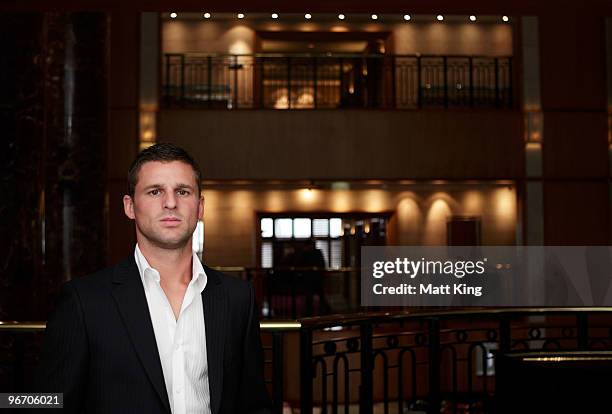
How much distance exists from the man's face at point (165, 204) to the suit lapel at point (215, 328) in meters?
0.16

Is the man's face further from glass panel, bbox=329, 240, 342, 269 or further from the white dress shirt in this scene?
glass panel, bbox=329, 240, 342, 269

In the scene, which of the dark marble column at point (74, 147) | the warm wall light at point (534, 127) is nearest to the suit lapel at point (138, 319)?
the dark marble column at point (74, 147)

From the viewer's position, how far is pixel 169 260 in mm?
A: 1828

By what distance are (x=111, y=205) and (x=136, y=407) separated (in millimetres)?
10383

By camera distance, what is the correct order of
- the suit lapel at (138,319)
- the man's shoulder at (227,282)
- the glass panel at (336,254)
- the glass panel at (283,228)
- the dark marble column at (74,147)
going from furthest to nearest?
the glass panel at (336,254) < the glass panel at (283,228) < the dark marble column at (74,147) < the man's shoulder at (227,282) < the suit lapel at (138,319)

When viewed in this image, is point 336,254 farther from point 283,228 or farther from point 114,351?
point 114,351

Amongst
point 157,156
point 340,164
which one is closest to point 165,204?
point 157,156

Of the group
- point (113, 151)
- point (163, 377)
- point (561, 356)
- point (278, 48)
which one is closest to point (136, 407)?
point (163, 377)

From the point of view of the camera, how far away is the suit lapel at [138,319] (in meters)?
1.74

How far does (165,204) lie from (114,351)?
0.37 meters

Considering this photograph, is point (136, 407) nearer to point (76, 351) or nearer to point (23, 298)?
point (76, 351)

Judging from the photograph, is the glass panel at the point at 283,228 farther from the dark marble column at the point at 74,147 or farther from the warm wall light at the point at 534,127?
the dark marble column at the point at 74,147

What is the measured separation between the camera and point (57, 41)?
770cm

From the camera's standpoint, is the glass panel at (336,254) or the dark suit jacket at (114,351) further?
the glass panel at (336,254)
